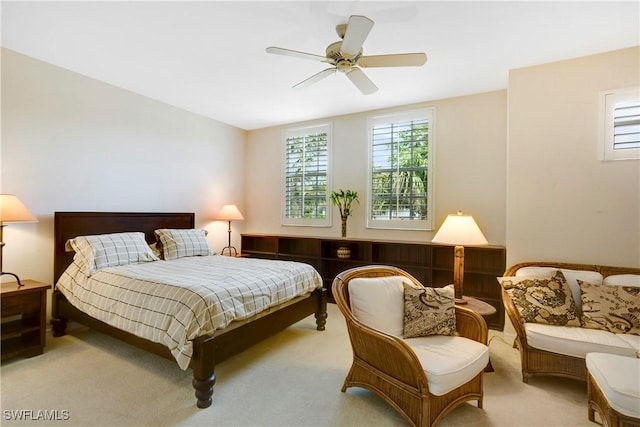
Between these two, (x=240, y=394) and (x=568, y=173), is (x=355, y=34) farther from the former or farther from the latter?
(x=240, y=394)

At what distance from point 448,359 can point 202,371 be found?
5.23ft

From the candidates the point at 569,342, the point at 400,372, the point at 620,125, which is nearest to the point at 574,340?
the point at 569,342

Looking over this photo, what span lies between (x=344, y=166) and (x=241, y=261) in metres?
2.20

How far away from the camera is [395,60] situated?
7.91ft

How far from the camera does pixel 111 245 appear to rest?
3250 millimetres

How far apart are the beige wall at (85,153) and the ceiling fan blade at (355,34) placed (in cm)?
312

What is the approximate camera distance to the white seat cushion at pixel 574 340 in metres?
2.16

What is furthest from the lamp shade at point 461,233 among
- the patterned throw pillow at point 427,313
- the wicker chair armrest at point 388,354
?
the wicker chair armrest at point 388,354

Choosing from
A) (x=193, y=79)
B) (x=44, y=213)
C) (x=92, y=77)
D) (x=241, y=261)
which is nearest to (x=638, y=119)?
(x=241, y=261)

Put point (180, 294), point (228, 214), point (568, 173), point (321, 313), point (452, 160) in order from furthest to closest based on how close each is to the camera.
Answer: point (228, 214) < point (452, 160) < point (321, 313) < point (568, 173) < point (180, 294)

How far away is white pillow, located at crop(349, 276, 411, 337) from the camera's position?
7.34ft

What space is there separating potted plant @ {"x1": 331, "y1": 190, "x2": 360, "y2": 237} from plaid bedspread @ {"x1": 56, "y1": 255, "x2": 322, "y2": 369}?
4.73ft

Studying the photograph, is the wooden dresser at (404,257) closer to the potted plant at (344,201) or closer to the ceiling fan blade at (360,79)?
the potted plant at (344,201)

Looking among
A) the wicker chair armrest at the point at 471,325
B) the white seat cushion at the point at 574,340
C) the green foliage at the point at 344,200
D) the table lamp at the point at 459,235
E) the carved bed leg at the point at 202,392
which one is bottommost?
the carved bed leg at the point at 202,392
